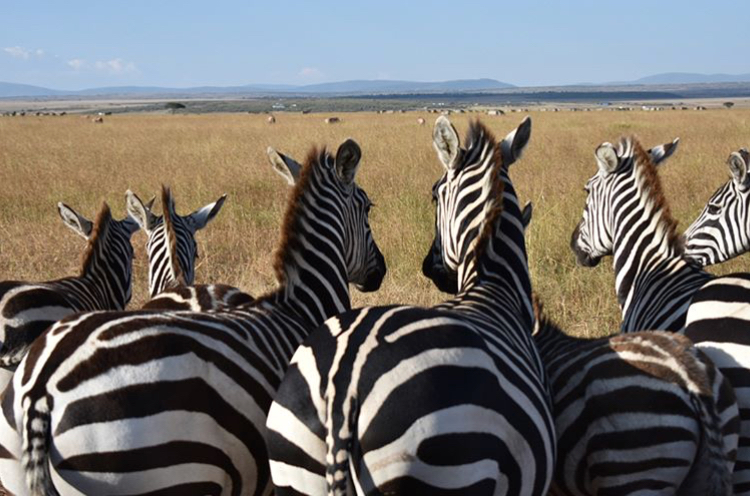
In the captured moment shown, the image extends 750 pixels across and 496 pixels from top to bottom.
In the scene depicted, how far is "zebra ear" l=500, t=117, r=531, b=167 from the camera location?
4.20m

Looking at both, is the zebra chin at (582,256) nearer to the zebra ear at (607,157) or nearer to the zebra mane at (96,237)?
the zebra ear at (607,157)

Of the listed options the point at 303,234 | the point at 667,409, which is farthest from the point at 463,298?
the point at 667,409

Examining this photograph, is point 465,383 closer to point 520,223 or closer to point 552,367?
point 552,367

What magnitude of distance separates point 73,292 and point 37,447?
8.74 ft

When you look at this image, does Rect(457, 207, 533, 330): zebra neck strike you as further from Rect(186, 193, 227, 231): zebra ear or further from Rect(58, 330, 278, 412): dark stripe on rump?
Rect(186, 193, 227, 231): zebra ear

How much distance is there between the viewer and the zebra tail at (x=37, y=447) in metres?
2.48

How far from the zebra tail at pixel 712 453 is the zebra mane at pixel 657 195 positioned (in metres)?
2.26

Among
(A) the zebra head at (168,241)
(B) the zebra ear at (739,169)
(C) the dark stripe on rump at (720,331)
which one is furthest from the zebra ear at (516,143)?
(B) the zebra ear at (739,169)

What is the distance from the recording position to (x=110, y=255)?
5879mm

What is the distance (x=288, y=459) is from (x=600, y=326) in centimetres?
485

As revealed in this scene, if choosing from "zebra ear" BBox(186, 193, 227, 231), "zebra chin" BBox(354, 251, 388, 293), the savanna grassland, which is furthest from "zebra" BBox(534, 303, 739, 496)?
"zebra ear" BBox(186, 193, 227, 231)

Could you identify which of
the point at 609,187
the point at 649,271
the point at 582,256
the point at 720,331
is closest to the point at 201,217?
the point at 582,256

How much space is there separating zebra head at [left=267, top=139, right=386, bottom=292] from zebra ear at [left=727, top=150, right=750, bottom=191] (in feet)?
10.6

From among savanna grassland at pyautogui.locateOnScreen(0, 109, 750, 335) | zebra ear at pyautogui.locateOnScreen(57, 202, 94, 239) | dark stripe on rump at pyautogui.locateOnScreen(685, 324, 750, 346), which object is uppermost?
dark stripe on rump at pyautogui.locateOnScreen(685, 324, 750, 346)
